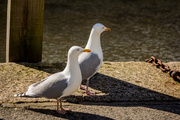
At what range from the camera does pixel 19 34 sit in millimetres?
4840

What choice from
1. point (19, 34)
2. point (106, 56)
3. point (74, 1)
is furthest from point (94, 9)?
point (19, 34)

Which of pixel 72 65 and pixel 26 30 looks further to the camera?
pixel 26 30

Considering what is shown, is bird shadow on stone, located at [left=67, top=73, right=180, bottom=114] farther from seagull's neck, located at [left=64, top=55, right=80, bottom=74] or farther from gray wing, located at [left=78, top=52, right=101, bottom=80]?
seagull's neck, located at [left=64, top=55, right=80, bottom=74]

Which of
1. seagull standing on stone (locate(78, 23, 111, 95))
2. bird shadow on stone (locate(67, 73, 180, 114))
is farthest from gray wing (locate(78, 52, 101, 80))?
bird shadow on stone (locate(67, 73, 180, 114))

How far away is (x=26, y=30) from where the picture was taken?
4.85m

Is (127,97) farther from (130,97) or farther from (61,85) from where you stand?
(61,85)

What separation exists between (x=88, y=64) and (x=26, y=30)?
4.49 feet

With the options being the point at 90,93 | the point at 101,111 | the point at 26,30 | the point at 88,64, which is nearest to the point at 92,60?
the point at 88,64

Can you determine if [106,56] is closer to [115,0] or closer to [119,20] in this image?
[119,20]

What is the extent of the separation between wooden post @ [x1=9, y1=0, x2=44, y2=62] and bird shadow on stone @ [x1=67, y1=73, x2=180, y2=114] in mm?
1230

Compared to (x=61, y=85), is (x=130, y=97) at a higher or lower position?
lower

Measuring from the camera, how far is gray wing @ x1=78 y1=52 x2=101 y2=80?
3959mm

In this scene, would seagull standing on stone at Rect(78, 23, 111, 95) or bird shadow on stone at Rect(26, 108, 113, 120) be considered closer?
bird shadow on stone at Rect(26, 108, 113, 120)

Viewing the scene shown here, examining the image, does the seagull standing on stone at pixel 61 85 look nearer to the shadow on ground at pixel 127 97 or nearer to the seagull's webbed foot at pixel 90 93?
the shadow on ground at pixel 127 97
